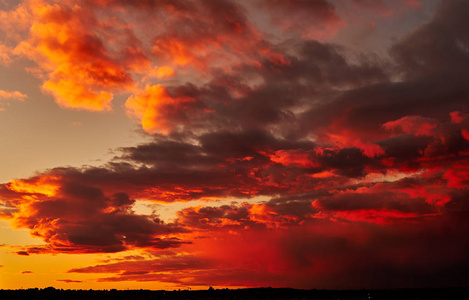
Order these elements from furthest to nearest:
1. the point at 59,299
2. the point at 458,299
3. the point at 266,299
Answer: the point at 59,299, the point at 266,299, the point at 458,299

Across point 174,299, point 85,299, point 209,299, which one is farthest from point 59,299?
point 209,299

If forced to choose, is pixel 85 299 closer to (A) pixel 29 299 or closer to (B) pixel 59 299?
(B) pixel 59 299

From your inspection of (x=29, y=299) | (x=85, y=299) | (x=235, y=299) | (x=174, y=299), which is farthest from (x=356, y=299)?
(x=29, y=299)

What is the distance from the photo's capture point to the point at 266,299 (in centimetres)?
9825

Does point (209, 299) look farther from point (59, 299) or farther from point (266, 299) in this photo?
point (59, 299)

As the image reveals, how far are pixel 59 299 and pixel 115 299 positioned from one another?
1512 centimetres

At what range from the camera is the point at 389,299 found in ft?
300

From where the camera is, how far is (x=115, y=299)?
101 metres

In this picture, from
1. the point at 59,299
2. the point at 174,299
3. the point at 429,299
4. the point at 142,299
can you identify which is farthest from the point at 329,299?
the point at 59,299

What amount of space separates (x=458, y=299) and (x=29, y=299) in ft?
319

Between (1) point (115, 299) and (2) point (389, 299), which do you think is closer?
(2) point (389, 299)

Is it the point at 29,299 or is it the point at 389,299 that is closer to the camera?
the point at 389,299

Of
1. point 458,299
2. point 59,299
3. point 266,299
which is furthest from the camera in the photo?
point 59,299

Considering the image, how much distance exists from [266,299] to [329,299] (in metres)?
14.3
